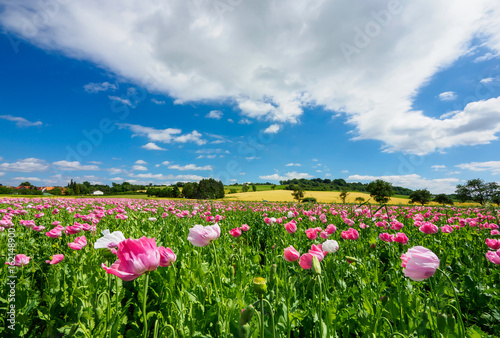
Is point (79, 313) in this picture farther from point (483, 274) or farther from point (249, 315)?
point (483, 274)

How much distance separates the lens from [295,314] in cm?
179

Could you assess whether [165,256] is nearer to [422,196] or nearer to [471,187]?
[422,196]

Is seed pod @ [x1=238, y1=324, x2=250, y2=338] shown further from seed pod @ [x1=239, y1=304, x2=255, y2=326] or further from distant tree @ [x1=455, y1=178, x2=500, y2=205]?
distant tree @ [x1=455, y1=178, x2=500, y2=205]

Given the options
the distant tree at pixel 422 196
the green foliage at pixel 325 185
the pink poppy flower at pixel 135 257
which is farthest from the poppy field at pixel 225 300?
the distant tree at pixel 422 196

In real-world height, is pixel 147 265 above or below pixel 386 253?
above

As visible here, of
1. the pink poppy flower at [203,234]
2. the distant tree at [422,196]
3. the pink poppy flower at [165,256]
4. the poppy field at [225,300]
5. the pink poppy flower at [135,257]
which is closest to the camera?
the pink poppy flower at [135,257]

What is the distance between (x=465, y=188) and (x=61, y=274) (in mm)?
73471

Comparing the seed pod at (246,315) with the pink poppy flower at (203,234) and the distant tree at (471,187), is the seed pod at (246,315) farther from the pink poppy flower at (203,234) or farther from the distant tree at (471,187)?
the distant tree at (471,187)

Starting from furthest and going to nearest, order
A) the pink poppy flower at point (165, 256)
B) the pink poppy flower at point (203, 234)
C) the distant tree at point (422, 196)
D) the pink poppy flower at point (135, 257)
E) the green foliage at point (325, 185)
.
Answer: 1. the green foliage at point (325, 185)
2. the distant tree at point (422, 196)
3. the pink poppy flower at point (203, 234)
4. the pink poppy flower at point (165, 256)
5. the pink poppy flower at point (135, 257)

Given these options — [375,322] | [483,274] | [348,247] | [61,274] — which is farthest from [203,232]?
[483,274]

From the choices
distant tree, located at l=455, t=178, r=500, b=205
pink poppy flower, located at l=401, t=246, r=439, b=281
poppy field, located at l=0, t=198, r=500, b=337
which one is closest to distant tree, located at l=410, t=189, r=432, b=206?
distant tree, located at l=455, t=178, r=500, b=205

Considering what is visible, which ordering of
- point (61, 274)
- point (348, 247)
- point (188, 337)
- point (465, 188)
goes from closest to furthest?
point (188, 337)
point (61, 274)
point (348, 247)
point (465, 188)

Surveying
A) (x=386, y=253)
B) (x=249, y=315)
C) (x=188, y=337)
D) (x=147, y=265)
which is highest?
(x=147, y=265)

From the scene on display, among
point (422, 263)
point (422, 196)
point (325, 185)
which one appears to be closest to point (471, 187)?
point (422, 196)
